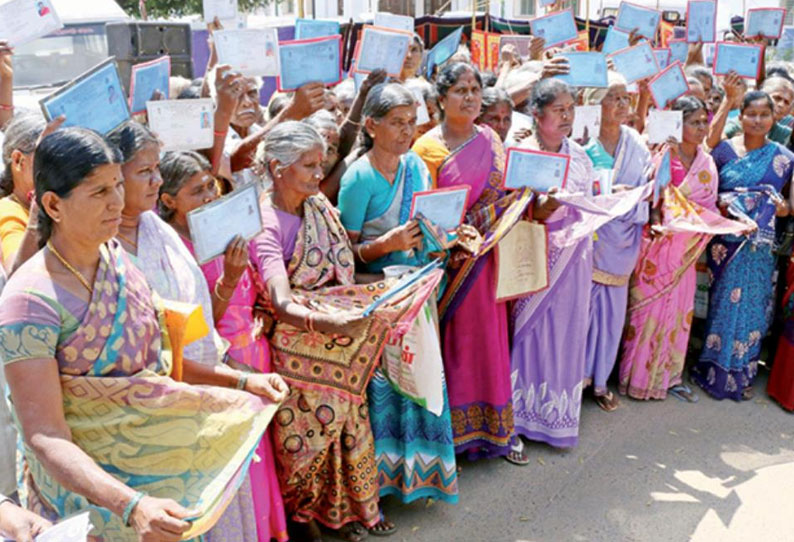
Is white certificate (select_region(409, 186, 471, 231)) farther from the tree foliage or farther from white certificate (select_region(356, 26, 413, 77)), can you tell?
the tree foliage

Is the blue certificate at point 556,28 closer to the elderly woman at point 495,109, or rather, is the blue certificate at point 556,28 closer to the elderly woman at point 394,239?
the elderly woman at point 495,109

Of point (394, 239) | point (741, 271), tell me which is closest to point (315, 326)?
point (394, 239)

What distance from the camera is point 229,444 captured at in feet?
6.33

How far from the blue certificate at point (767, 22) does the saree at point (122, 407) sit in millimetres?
6152

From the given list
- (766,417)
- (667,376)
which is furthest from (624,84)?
(766,417)

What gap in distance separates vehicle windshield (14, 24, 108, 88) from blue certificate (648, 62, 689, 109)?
8.33 m

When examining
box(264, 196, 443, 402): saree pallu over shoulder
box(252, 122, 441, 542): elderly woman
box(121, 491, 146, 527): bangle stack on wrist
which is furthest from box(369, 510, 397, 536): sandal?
box(121, 491, 146, 527): bangle stack on wrist

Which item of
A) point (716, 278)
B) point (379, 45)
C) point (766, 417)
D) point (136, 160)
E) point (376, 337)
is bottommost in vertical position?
point (766, 417)

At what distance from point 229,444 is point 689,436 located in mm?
3326

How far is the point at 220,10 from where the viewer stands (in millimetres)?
4195

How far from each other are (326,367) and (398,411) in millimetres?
594

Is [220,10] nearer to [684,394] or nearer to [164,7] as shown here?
[684,394]

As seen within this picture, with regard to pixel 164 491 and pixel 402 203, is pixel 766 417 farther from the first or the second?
pixel 164 491

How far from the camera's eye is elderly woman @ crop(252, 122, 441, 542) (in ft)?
9.47
